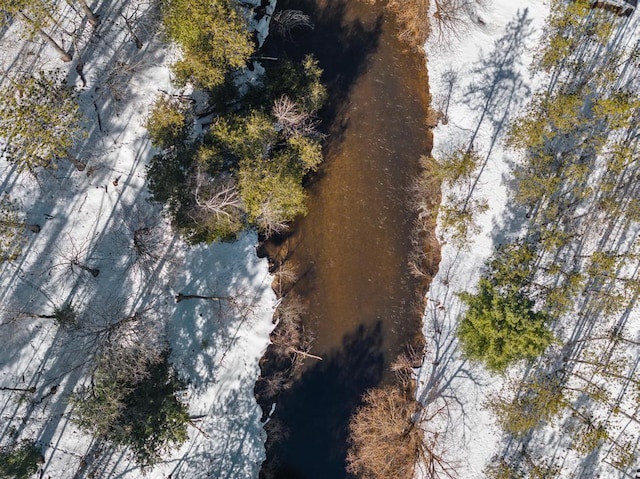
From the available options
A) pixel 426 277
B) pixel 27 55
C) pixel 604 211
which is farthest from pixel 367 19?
pixel 27 55

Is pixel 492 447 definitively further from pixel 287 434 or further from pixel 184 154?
pixel 184 154

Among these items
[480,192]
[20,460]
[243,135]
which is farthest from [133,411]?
[480,192]

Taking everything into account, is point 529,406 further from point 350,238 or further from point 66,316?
point 66,316

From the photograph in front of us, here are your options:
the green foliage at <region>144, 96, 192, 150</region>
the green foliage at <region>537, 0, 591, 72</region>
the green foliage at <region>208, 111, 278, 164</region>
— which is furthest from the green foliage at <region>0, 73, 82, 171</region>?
the green foliage at <region>537, 0, 591, 72</region>

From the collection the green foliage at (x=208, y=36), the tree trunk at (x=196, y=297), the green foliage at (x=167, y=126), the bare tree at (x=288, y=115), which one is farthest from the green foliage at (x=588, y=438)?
the green foliage at (x=208, y=36)

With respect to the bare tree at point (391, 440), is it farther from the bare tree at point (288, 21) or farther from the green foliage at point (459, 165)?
the bare tree at point (288, 21)

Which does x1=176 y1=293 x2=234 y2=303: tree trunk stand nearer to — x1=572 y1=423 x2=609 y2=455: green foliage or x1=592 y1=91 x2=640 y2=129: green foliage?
x1=572 y1=423 x2=609 y2=455: green foliage
